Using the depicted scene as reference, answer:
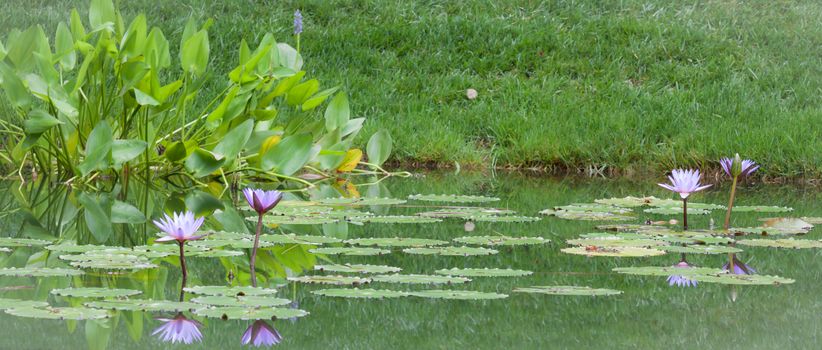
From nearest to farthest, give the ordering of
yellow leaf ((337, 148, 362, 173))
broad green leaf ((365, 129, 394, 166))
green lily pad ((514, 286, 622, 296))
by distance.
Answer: green lily pad ((514, 286, 622, 296)) < yellow leaf ((337, 148, 362, 173)) < broad green leaf ((365, 129, 394, 166))

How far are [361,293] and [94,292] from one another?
2.16ft

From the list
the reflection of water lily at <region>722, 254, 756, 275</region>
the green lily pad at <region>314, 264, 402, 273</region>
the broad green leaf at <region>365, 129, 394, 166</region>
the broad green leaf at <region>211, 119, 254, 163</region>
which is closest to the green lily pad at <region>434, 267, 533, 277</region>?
the green lily pad at <region>314, 264, 402, 273</region>

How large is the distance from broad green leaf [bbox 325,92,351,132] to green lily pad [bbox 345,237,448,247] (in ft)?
7.46

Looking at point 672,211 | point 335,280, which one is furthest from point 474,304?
point 672,211

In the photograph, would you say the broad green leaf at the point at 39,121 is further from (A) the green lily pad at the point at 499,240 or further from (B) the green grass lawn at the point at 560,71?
(B) the green grass lawn at the point at 560,71

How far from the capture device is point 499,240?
404 centimetres

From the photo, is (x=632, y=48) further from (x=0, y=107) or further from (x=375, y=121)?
(x=0, y=107)

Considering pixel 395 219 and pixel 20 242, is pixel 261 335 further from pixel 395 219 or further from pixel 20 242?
pixel 395 219

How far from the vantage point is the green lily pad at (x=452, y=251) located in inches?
145

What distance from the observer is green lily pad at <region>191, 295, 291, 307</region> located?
2758 mm

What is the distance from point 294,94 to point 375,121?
1.75 metres

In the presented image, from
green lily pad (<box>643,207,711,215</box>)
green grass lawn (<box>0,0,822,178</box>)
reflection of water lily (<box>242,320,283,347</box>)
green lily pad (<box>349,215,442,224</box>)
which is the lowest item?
reflection of water lily (<box>242,320,283,347</box>)

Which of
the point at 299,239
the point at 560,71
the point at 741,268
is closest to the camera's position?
the point at 741,268

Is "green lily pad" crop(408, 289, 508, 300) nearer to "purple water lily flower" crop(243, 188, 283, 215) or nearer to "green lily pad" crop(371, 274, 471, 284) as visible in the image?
"green lily pad" crop(371, 274, 471, 284)
